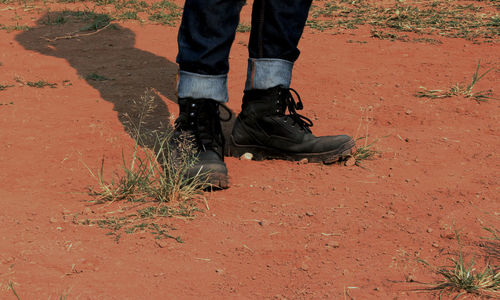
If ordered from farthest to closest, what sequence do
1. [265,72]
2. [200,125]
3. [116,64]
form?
[116,64], [265,72], [200,125]

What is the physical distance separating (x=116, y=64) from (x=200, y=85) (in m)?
1.93

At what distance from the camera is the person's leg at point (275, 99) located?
243 cm

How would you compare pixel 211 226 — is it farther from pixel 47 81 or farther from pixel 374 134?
pixel 47 81

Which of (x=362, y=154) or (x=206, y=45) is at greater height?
(x=206, y=45)

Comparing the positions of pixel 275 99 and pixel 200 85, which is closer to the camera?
pixel 200 85

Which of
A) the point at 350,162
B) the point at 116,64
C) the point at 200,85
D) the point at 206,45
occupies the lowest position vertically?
the point at 116,64

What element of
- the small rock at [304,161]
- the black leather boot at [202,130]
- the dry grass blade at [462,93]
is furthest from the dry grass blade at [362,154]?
the dry grass blade at [462,93]

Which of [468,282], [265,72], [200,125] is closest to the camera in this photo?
[468,282]

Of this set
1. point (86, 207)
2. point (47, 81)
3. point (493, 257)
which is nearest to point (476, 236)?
point (493, 257)

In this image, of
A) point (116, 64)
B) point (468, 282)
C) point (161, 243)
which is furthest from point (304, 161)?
point (116, 64)

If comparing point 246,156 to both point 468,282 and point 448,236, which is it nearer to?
point 448,236

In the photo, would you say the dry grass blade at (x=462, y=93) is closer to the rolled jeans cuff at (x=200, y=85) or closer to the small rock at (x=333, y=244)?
the rolled jeans cuff at (x=200, y=85)

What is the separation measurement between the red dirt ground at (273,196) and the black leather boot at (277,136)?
3.0 inches

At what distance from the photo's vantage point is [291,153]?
2621mm
